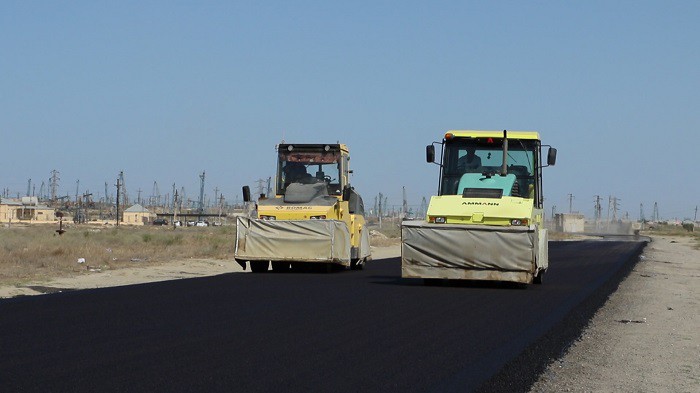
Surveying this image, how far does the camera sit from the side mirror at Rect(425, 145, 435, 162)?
23188mm

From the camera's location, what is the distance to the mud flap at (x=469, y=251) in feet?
71.9

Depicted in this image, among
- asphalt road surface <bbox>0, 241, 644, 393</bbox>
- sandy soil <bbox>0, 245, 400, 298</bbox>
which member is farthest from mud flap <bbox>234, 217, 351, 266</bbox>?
asphalt road surface <bbox>0, 241, 644, 393</bbox>

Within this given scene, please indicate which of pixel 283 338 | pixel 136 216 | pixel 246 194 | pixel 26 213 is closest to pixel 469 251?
pixel 246 194

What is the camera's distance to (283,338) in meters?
12.3

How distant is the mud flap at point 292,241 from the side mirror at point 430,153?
4902mm

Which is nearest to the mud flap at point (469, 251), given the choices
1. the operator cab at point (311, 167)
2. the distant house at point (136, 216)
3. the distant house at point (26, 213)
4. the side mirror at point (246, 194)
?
the operator cab at point (311, 167)

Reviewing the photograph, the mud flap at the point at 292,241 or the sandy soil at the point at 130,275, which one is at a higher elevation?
the mud flap at the point at 292,241

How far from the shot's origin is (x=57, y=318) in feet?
45.7

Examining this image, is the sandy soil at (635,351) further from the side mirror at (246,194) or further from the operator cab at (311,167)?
the side mirror at (246,194)

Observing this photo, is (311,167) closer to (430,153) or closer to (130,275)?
(130,275)

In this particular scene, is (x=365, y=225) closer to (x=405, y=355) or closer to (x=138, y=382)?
(x=405, y=355)

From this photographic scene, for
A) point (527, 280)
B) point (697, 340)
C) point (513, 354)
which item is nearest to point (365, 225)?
point (527, 280)

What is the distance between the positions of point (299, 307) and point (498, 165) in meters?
8.81

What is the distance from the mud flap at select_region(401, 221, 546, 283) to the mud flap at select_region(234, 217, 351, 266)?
4.99m
